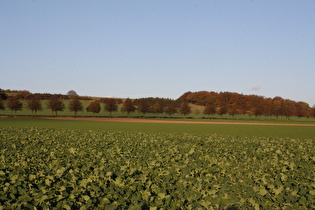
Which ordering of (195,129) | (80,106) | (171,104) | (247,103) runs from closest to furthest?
1. (195,129)
2. (80,106)
3. (171,104)
4. (247,103)

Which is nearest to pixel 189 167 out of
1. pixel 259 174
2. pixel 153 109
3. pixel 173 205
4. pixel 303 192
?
pixel 259 174

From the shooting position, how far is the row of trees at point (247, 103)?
12560 centimetres

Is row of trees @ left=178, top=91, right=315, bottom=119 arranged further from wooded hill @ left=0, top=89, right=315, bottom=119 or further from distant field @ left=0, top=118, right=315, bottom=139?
distant field @ left=0, top=118, right=315, bottom=139

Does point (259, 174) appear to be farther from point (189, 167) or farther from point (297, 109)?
point (297, 109)

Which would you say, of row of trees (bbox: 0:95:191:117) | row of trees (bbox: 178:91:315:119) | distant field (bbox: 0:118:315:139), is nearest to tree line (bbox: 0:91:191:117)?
row of trees (bbox: 0:95:191:117)

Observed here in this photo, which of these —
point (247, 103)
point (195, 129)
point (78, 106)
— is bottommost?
point (195, 129)

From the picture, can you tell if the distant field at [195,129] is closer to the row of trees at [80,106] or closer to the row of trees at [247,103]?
the row of trees at [80,106]

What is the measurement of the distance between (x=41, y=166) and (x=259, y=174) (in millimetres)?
7523

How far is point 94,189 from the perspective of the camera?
7246mm

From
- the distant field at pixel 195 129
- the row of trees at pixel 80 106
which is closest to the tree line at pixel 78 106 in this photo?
the row of trees at pixel 80 106

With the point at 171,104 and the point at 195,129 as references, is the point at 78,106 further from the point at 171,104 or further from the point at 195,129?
the point at 195,129

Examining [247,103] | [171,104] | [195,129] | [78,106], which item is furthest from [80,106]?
[247,103]

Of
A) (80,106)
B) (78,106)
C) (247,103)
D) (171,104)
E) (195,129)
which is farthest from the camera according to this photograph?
(247,103)

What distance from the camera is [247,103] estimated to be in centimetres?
15362
